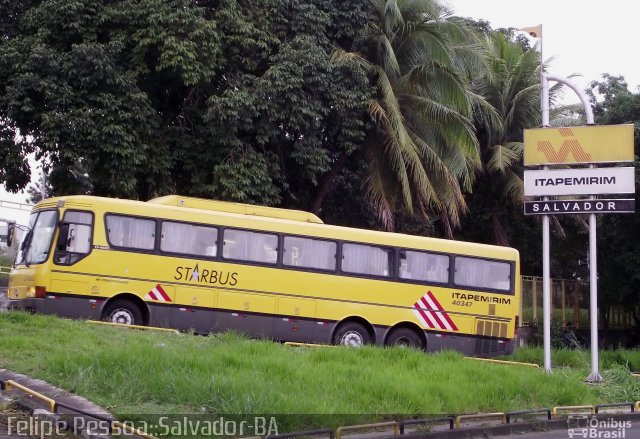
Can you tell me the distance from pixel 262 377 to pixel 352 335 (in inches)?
329

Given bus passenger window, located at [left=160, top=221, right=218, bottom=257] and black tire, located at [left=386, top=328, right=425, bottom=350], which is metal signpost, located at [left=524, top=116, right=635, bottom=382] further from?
bus passenger window, located at [left=160, top=221, right=218, bottom=257]

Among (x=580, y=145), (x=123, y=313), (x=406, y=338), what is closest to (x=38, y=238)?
(x=123, y=313)

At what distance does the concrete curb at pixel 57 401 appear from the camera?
8.69 meters

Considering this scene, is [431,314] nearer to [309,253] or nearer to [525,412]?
[309,253]

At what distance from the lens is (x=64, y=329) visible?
13766 mm

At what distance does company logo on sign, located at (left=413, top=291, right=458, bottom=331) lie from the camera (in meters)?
19.5

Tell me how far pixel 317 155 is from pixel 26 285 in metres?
8.53

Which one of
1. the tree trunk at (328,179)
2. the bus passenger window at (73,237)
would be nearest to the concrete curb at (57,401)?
the bus passenger window at (73,237)

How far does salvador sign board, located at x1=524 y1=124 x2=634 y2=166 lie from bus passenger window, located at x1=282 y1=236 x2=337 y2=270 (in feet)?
15.9

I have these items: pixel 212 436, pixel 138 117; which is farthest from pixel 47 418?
pixel 138 117

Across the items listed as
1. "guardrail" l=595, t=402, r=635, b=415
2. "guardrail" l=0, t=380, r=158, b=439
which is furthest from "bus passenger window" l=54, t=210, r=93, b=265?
"guardrail" l=595, t=402, r=635, b=415

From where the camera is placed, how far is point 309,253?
740 inches

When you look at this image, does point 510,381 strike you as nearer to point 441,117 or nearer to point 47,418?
point 47,418

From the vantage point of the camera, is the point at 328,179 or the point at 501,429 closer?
the point at 501,429
